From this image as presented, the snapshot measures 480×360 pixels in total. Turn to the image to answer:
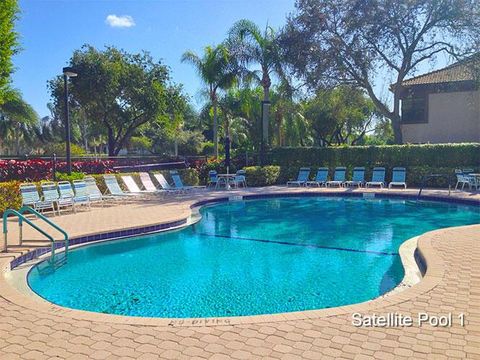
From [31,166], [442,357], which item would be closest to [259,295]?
[442,357]

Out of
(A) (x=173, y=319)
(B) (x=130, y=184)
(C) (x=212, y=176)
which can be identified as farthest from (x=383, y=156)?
(A) (x=173, y=319)

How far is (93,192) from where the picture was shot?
13.3m

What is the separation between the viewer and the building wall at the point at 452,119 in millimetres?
24562

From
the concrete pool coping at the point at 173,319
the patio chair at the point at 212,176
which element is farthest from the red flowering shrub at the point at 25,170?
the patio chair at the point at 212,176

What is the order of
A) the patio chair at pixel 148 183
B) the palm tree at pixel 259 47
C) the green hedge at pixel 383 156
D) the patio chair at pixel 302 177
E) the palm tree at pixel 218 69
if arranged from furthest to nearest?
the palm tree at pixel 218 69, the palm tree at pixel 259 47, the patio chair at pixel 302 177, the green hedge at pixel 383 156, the patio chair at pixel 148 183

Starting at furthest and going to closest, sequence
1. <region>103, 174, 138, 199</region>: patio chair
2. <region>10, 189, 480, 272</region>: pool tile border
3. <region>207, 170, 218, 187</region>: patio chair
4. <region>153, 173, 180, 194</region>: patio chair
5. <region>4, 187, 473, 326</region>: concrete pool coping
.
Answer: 1. <region>207, 170, 218, 187</region>: patio chair
2. <region>153, 173, 180, 194</region>: patio chair
3. <region>103, 174, 138, 199</region>: patio chair
4. <region>10, 189, 480, 272</region>: pool tile border
5. <region>4, 187, 473, 326</region>: concrete pool coping

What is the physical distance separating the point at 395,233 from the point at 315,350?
23.9ft

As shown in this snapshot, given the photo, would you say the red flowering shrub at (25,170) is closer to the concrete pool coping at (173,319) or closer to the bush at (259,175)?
the concrete pool coping at (173,319)

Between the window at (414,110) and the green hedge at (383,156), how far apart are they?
8270mm

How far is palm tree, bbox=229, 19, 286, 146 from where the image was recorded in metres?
22.2

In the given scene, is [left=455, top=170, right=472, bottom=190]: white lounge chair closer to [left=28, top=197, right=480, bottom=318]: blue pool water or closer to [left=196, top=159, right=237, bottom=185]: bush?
[left=28, top=197, right=480, bottom=318]: blue pool water

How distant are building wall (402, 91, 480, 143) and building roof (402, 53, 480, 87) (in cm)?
102

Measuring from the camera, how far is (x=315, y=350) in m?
3.52

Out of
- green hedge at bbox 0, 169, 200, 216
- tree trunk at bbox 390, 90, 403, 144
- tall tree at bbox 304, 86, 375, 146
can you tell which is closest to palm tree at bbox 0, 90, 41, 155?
green hedge at bbox 0, 169, 200, 216
